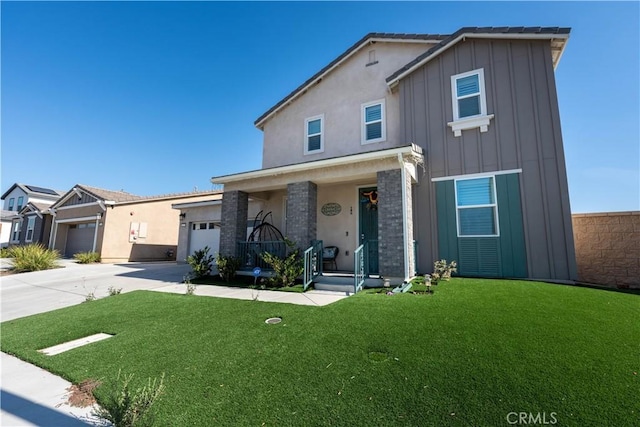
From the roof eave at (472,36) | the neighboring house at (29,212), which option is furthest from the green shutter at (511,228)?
the neighboring house at (29,212)

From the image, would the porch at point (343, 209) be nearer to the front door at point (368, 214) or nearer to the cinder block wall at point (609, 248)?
the front door at point (368, 214)

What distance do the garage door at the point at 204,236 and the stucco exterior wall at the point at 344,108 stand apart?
5.34 meters

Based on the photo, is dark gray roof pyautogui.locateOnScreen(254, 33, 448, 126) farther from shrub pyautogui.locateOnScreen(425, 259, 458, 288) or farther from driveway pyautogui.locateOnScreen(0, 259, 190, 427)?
driveway pyautogui.locateOnScreen(0, 259, 190, 427)

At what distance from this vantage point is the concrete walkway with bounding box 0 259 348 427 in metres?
2.83

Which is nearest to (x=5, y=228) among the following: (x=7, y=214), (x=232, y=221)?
(x=7, y=214)

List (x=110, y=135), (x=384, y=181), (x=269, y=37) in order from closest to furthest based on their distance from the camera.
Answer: (x=384, y=181), (x=269, y=37), (x=110, y=135)

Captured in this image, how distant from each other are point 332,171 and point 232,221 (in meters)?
4.12

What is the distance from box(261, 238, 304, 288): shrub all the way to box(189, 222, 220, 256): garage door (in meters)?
7.88

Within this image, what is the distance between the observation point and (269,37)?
11.6 metres

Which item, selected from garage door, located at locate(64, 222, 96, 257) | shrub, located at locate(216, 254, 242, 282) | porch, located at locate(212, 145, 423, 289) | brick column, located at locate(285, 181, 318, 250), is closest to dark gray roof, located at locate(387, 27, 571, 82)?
Answer: porch, located at locate(212, 145, 423, 289)

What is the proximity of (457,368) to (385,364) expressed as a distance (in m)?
0.74

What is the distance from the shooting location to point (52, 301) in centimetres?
805

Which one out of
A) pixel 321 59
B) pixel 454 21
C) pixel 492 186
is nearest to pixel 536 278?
pixel 492 186

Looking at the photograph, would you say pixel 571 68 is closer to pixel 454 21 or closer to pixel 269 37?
pixel 454 21
